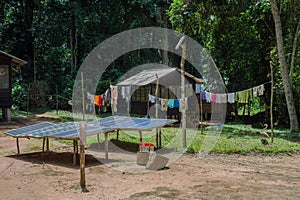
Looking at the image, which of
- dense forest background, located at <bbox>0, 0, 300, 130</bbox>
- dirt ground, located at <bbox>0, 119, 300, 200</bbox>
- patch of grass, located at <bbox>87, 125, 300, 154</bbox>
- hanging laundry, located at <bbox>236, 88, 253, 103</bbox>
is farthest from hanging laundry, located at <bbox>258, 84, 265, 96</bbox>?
dirt ground, located at <bbox>0, 119, 300, 200</bbox>

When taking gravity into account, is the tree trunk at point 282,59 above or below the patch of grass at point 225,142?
above

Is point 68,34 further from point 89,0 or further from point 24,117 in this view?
point 24,117

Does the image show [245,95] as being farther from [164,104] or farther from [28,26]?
[28,26]

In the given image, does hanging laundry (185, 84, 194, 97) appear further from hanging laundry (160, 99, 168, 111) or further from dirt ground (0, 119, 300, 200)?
dirt ground (0, 119, 300, 200)

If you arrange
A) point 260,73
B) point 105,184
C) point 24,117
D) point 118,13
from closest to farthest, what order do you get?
1. point 105,184
2. point 260,73
3. point 24,117
4. point 118,13

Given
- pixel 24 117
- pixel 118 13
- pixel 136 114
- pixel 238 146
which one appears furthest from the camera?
pixel 118 13

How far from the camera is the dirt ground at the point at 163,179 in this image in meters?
6.21

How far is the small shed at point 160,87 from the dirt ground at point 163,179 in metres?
8.22

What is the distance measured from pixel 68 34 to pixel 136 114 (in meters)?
11.3

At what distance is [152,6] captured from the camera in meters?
24.1

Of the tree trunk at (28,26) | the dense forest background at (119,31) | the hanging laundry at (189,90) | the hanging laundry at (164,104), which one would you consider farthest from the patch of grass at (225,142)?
the tree trunk at (28,26)

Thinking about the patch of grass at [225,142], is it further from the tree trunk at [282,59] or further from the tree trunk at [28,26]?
the tree trunk at [28,26]

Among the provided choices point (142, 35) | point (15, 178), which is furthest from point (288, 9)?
point (15, 178)

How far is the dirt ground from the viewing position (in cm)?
621
